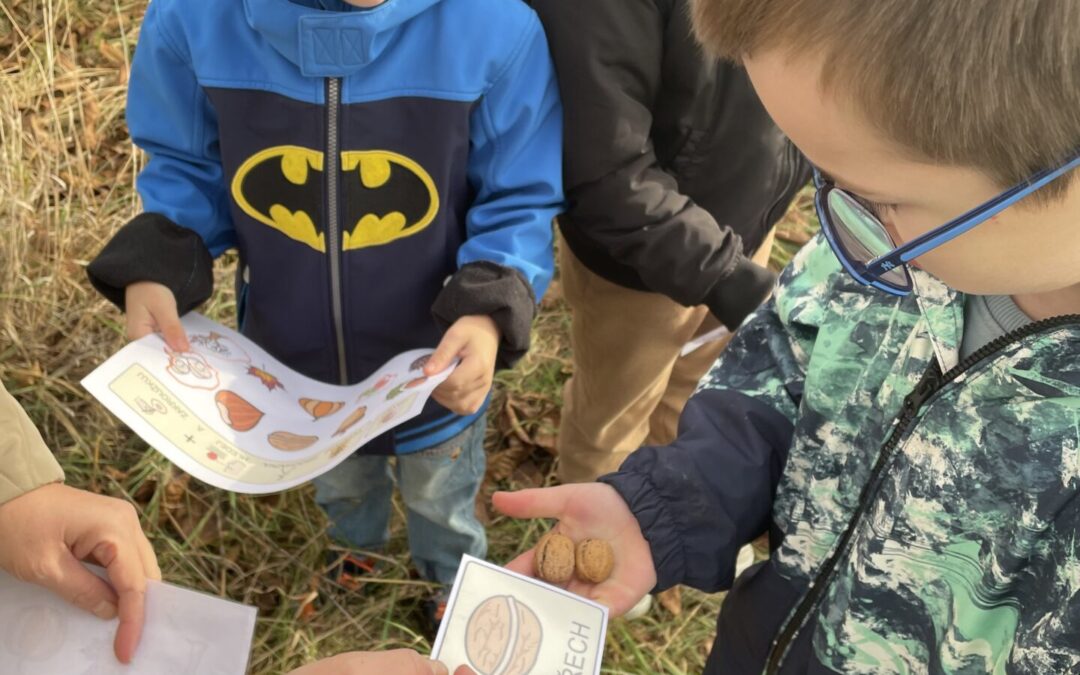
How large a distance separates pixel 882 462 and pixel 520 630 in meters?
0.55

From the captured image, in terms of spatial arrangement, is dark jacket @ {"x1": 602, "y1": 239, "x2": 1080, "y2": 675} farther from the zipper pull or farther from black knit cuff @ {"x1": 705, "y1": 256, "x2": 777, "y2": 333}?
black knit cuff @ {"x1": 705, "y1": 256, "x2": 777, "y2": 333}

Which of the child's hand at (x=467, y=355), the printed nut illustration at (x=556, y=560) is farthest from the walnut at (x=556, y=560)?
the child's hand at (x=467, y=355)

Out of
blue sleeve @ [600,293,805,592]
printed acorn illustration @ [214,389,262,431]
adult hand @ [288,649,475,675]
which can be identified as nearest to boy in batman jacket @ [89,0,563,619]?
printed acorn illustration @ [214,389,262,431]

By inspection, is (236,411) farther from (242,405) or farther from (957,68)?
(957,68)

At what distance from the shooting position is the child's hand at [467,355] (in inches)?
63.0

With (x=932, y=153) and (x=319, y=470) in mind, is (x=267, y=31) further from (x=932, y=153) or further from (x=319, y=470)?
(x=932, y=153)

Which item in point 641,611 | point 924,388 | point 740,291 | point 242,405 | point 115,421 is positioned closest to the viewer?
point 924,388

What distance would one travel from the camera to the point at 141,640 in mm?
1316

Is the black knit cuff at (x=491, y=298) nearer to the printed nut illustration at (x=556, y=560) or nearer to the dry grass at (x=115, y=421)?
the printed nut illustration at (x=556, y=560)

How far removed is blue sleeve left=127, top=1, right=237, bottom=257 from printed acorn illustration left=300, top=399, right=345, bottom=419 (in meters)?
0.36

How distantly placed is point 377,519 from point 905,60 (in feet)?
6.14

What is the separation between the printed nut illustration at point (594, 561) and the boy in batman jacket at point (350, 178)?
0.43 metres

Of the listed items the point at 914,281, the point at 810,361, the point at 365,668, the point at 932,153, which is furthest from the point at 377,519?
the point at 932,153

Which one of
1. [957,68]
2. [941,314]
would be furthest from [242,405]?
[957,68]
